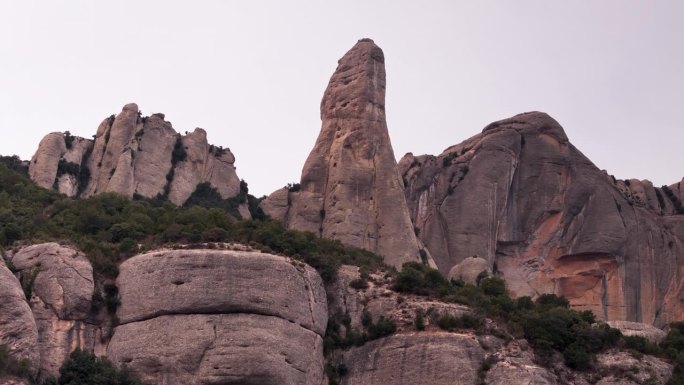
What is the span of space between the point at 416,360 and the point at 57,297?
49.0ft

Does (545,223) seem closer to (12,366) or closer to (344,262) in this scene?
(344,262)

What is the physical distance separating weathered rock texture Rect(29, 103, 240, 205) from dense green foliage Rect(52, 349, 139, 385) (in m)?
24.0

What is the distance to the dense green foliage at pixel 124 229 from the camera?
58.8 m

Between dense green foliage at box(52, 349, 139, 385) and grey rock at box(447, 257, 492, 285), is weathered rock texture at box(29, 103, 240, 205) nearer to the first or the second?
grey rock at box(447, 257, 492, 285)

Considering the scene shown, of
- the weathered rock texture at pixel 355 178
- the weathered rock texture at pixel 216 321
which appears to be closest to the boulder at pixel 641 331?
the weathered rock texture at pixel 355 178

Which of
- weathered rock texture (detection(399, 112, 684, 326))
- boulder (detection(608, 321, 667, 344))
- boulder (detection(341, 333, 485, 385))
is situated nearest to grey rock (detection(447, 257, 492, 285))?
weathered rock texture (detection(399, 112, 684, 326))

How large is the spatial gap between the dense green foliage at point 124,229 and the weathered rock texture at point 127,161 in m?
7.30

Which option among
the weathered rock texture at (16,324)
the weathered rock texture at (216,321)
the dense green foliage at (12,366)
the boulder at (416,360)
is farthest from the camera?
the boulder at (416,360)

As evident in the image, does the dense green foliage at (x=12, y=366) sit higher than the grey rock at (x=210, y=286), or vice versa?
the grey rock at (x=210, y=286)

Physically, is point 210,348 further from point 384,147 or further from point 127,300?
point 384,147

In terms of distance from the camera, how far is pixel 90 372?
51375 millimetres

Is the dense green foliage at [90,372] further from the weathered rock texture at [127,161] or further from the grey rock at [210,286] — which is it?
the weathered rock texture at [127,161]

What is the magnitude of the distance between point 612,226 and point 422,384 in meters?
33.5

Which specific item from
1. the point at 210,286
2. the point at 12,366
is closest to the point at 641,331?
the point at 210,286
